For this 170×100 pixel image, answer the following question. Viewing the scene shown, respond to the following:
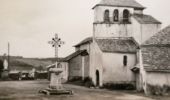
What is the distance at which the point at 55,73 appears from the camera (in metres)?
29.2

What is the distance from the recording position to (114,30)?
4100 cm

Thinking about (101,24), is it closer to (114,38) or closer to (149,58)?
(114,38)

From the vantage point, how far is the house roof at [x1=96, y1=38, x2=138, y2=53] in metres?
37.7

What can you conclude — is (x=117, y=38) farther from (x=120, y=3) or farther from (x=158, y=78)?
(x=158, y=78)

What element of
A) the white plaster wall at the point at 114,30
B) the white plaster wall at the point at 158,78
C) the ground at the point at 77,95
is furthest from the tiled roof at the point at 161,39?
the white plaster wall at the point at 114,30

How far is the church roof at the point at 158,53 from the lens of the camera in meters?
29.0

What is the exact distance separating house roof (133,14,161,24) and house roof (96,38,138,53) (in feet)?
7.87

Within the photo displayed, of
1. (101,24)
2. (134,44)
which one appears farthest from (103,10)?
(134,44)

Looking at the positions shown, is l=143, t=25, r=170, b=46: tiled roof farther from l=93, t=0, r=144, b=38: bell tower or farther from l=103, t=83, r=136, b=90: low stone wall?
l=93, t=0, r=144, b=38: bell tower

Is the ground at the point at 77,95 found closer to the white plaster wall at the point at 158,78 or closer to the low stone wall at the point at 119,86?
the white plaster wall at the point at 158,78

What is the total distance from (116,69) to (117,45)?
8.60 ft

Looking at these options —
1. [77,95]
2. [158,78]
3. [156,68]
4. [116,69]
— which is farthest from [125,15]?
[77,95]

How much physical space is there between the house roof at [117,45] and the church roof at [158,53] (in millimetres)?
6420

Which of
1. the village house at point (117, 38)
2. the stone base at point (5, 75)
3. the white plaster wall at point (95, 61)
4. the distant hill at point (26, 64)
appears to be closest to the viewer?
the village house at point (117, 38)
